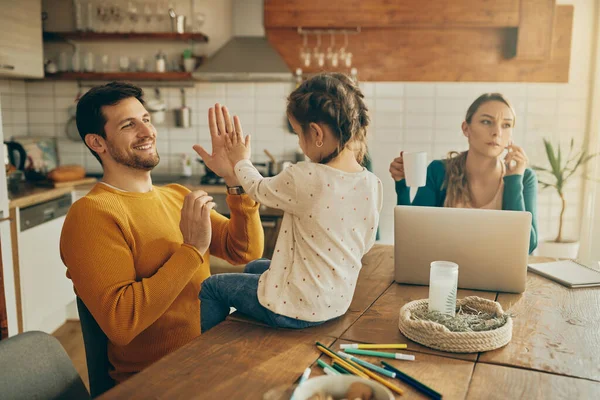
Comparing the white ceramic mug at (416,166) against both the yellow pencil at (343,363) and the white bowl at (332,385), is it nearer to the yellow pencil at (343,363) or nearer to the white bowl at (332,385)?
the yellow pencil at (343,363)

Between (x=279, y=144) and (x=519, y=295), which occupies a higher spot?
(x=279, y=144)

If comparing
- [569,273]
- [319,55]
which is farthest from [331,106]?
[319,55]

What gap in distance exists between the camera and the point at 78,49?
4316 millimetres

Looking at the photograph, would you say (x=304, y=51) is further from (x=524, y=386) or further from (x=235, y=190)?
(x=524, y=386)

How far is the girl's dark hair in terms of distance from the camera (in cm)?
130

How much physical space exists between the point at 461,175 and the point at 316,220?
1.29 meters

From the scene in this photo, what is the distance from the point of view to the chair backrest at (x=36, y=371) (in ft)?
3.48

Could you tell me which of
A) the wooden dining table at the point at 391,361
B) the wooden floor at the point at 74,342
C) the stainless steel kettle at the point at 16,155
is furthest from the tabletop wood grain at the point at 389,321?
the stainless steel kettle at the point at 16,155

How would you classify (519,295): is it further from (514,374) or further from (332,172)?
(332,172)

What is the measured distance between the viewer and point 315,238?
127 centimetres

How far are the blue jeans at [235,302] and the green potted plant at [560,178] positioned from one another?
3.12m

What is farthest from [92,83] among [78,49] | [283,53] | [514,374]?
[514,374]

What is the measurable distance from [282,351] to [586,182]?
3.66 meters

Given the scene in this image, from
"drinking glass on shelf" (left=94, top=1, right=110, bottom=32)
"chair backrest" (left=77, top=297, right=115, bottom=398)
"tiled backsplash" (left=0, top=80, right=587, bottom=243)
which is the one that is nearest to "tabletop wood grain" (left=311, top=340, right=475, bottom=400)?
"chair backrest" (left=77, top=297, right=115, bottom=398)
